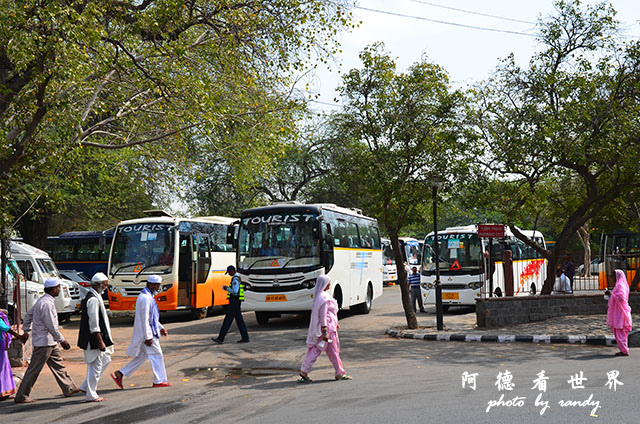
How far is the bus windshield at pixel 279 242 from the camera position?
1886 centimetres

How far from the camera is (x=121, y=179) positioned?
2969 cm

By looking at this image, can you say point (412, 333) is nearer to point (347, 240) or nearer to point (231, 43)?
point (347, 240)

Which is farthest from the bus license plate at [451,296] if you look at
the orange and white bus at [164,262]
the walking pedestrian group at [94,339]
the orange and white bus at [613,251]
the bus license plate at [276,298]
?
the walking pedestrian group at [94,339]

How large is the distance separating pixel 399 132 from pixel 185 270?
8.97m

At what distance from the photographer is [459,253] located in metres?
23.1

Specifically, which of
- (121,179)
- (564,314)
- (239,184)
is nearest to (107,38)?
(239,184)

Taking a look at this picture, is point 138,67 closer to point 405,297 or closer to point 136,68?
point 136,68

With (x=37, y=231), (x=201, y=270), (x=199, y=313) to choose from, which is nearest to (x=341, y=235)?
(x=201, y=270)

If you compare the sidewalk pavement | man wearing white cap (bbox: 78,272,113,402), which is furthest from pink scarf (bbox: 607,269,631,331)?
man wearing white cap (bbox: 78,272,113,402)

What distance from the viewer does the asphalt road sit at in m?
7.80

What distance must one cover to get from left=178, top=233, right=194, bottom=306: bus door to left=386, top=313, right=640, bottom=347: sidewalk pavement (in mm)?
7376

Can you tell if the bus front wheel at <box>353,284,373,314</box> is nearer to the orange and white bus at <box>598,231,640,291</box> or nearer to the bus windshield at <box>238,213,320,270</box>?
the bus windshield at <box>238,213,320,270</box>

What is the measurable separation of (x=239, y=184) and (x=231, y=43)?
9675 millimetres

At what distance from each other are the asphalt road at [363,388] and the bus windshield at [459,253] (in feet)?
24.1
